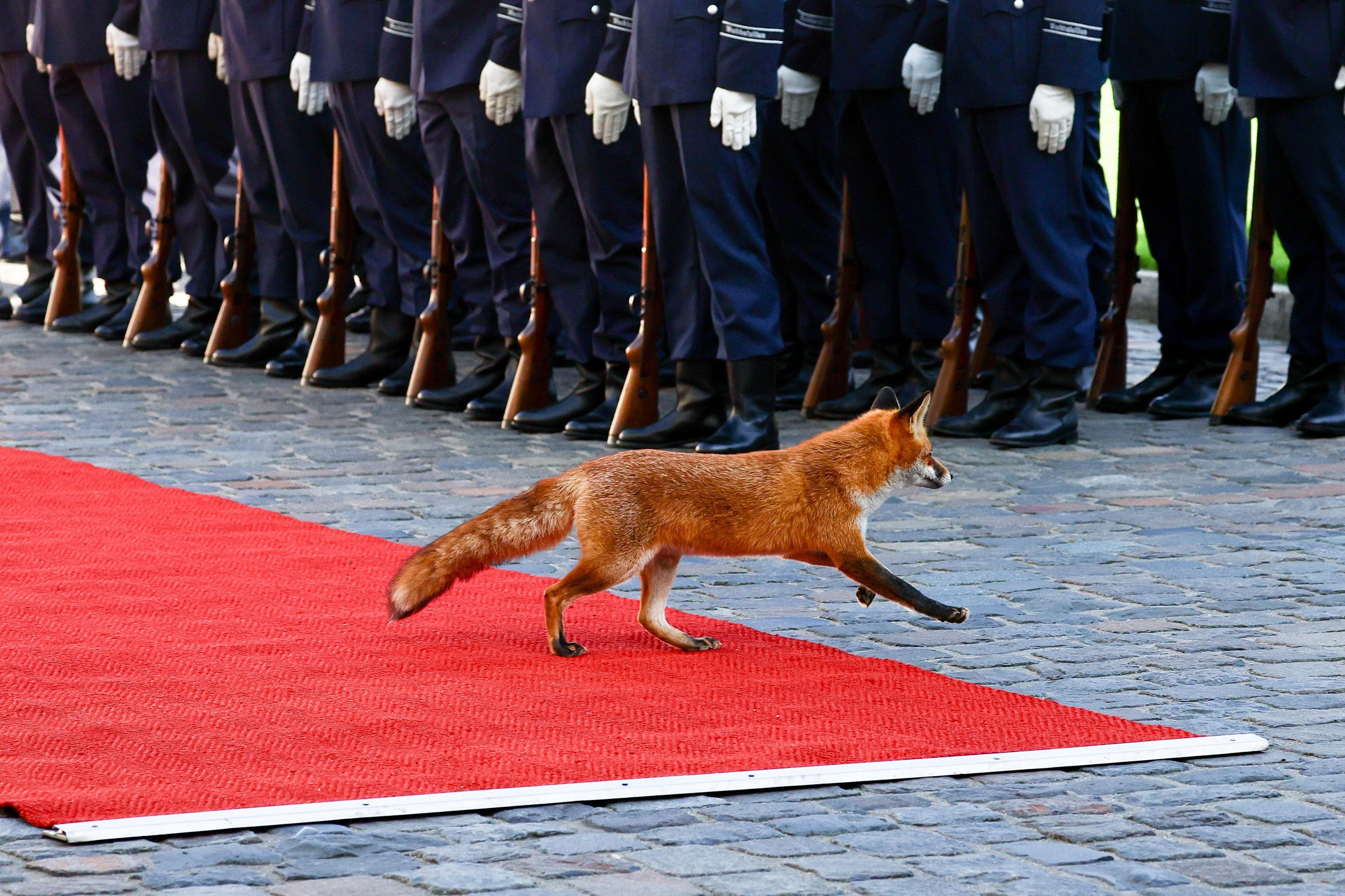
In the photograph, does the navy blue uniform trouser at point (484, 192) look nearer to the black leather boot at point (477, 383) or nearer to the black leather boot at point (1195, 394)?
the black leather boot at point (477, 383)

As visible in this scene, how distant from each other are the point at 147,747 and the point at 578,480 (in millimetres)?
1148

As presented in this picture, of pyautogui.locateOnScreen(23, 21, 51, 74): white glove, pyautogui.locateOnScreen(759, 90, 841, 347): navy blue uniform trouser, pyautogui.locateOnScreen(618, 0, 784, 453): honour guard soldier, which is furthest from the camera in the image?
pyautogui.locateOnScreen(23, 21, 51, 74): white glove

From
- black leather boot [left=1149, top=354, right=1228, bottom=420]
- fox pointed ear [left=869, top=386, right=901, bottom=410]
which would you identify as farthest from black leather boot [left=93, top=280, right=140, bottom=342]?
fox pointed ear [left=869, top=386, right=901, bottom=410]

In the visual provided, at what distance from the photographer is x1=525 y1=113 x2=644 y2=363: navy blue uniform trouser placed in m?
7.57

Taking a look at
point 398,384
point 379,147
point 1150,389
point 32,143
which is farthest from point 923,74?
point 32,143

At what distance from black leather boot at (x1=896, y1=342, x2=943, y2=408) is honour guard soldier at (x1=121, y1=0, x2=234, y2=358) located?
11.0ft

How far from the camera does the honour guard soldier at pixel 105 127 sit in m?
9.94

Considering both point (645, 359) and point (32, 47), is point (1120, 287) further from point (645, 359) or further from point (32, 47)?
point (32, 47)

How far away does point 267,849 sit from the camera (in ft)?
10.4

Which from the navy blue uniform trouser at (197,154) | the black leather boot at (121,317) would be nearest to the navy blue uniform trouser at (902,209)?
the navy blue uniform trouser at (197,154)

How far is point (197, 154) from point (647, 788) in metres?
6.73

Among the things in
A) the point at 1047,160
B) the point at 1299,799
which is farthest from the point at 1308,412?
the point at 1299,799

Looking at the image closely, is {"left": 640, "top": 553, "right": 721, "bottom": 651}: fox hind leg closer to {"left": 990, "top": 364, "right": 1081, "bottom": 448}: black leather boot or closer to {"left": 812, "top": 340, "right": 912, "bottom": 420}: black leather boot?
{"left": 990, "top": 364, "right": 1081, "bottom": 448}: black leather boot

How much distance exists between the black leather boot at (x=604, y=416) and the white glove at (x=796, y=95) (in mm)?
1102
